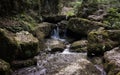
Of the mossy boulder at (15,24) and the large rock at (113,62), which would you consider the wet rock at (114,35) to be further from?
the mossy boulder at (15,24)

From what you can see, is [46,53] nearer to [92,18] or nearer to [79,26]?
[79,26]

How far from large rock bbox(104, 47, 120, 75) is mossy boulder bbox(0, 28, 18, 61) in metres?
3.56

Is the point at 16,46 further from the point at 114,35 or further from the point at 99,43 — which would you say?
the point at 114,35

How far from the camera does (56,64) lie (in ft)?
30.6

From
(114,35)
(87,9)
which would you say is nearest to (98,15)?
(87,9)

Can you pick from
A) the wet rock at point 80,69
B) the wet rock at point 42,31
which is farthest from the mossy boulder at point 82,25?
the wet rock at point 80,69

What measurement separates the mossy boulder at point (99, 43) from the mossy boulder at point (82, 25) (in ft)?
9.21

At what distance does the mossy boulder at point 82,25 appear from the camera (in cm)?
1307

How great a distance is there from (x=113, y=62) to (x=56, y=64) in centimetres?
271

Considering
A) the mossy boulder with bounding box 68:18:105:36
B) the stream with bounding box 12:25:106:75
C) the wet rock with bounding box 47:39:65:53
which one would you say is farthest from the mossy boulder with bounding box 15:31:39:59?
the mossy boulder with bounding box 68:18:105:36

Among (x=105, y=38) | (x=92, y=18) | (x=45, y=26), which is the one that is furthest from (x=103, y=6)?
(x=105, y=38)

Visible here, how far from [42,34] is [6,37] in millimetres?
5683

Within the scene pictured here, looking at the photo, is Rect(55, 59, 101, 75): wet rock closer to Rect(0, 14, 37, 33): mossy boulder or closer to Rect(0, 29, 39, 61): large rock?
Rect(0, 29, 39, 61): large rock

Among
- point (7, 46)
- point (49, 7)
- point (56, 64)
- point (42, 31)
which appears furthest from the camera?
point (49, 7)
